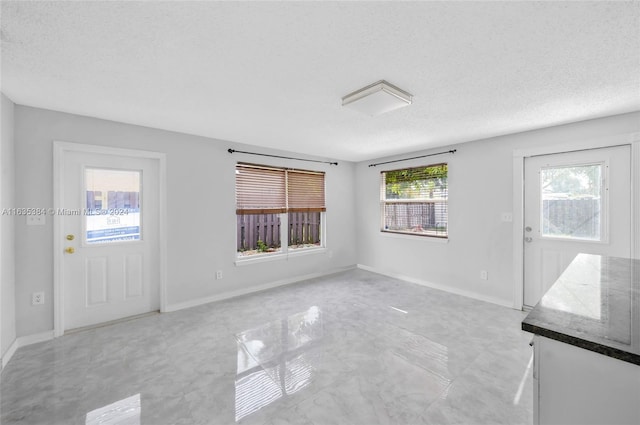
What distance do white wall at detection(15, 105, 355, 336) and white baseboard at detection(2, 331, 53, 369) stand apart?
49 mm

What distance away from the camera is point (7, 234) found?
7.90ft

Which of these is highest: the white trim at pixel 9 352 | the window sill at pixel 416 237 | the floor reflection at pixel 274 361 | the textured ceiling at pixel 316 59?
the textured ceiling at pixel 316 59

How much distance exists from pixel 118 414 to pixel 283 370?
113 centimetres

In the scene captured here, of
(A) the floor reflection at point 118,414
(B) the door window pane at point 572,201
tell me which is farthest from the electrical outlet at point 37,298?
(B) the door window pane at point 572,201

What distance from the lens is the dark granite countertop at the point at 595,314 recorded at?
82cm

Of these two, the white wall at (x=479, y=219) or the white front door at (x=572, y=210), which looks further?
the white wall at (x=479, y=219)

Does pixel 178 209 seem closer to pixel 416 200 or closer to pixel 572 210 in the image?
pixel 416 200

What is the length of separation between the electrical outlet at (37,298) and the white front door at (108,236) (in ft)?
0.59

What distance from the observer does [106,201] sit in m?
3.12

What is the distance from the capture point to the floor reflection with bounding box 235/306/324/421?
75.6 inches

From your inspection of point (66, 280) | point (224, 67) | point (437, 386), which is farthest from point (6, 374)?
point (437, 386)

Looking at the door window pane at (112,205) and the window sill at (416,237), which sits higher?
the door window pane at (112,205)

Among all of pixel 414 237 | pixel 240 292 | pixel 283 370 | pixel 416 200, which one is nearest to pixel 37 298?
pixel 240 292

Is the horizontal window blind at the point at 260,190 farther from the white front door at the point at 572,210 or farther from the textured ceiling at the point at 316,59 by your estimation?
the white front door at the point at 572,210
